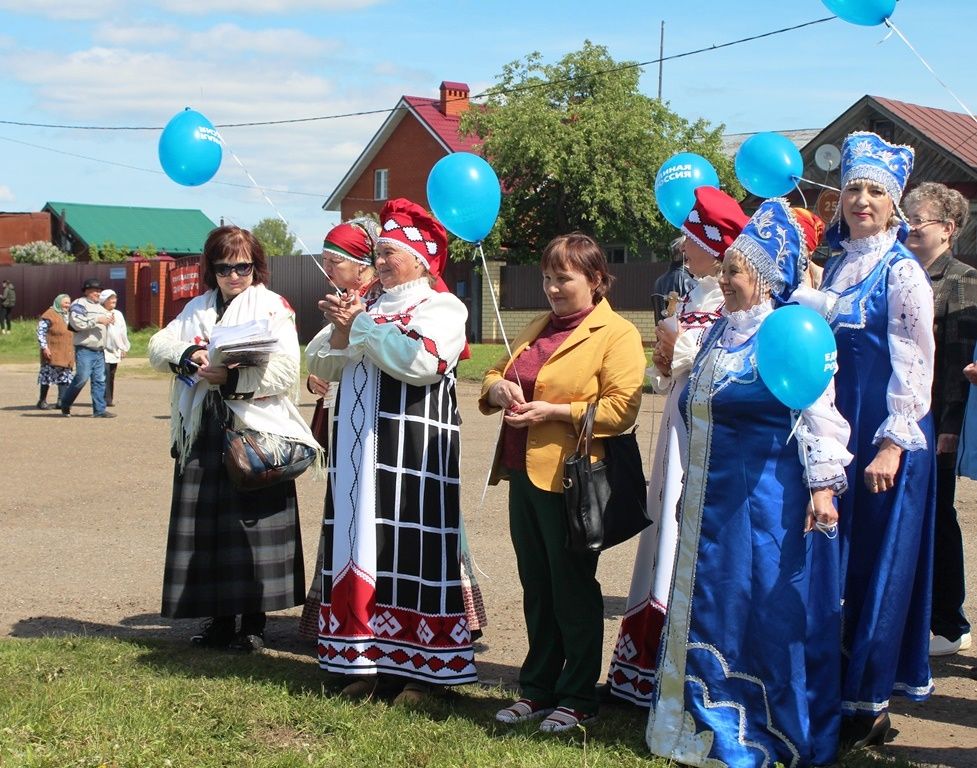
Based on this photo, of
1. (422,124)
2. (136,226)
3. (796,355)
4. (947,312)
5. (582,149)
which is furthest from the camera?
(136,226)

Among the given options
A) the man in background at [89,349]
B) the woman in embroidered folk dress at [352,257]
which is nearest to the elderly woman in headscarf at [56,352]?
the man in background at [89,349]

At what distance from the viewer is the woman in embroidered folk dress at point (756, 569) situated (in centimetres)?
409

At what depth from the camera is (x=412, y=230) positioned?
16.9ft

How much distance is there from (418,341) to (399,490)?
62 cm

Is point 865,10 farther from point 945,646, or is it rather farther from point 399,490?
point 945,646

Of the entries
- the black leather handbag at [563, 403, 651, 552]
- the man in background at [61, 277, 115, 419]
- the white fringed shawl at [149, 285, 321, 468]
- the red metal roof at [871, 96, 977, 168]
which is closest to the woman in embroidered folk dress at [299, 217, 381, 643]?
the white fringed shawl at [149, 285, 321, 468]

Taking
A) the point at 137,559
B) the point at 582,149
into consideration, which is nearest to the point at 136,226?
Answer: the point at 582,149

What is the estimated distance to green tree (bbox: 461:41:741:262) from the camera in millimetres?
32781

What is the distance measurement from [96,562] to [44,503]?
2.36 metres

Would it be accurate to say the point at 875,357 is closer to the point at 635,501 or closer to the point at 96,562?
the point at 635,501

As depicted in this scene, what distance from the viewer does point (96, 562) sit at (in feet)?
25.3

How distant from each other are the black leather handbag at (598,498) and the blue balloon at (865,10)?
1819 mm

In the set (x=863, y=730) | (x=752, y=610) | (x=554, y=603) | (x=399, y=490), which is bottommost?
(x=863, y=730)

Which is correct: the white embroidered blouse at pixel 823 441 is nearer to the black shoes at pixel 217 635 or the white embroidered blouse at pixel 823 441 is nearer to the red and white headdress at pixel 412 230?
the red and white headdress at pixel 412 230
